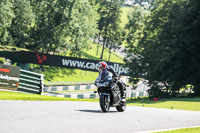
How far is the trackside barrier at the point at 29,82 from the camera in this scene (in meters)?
25.5

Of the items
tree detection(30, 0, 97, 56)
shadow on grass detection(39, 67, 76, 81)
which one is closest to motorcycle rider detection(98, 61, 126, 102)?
shadow on grass detection(39, 67, 76, 81)

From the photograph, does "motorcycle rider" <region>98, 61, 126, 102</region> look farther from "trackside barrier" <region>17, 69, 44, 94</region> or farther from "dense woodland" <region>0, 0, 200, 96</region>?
"dense woodland" <region>0, 0, 200, 96</region>

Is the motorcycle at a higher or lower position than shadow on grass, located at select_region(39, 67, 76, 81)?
lower

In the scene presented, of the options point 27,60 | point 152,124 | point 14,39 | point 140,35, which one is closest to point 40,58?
point 27,60

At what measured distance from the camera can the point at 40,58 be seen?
4966cm

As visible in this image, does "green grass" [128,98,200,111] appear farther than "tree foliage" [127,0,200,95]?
No

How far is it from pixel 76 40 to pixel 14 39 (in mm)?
17581

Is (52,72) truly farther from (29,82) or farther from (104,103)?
(104,103)

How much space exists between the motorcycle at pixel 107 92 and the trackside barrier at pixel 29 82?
14.1m

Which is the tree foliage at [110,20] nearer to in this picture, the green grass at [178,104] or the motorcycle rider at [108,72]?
the green grass at [178,104]

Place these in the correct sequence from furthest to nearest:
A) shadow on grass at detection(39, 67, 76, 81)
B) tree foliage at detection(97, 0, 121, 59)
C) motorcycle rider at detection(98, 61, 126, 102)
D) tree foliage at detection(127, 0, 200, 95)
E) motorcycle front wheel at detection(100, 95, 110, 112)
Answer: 1. tree foliage at detection(97, 0, 121, 59)
2. shadow on grass at detection(39, 67, 76, 81)
3. tree foliage at detection(127, 0, 200, 95)
4. motorcycle rider at detection(98, 61, 126, 102)
5. motorcycle front wheel at detection(100, 95, 110, 112)

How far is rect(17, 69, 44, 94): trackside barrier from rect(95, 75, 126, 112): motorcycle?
14075 mm

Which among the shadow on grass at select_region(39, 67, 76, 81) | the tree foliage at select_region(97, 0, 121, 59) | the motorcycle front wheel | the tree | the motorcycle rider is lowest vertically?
the motorcycle front wheel

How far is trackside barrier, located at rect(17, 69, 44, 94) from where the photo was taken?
25.5m
